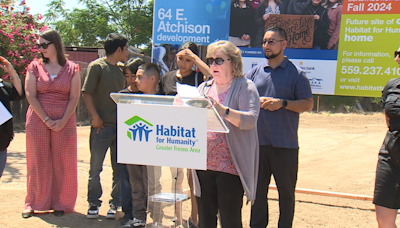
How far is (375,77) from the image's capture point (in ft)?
16.8

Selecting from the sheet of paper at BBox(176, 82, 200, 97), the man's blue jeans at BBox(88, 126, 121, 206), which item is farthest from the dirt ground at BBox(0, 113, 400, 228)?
the sheet of paper at BBox(176, 82, 200, 97)

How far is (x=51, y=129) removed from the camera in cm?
484

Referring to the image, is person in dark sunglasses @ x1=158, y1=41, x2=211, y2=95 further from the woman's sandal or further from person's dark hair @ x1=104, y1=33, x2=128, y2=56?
the woman's sandal

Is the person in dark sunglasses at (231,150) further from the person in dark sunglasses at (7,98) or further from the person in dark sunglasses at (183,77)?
the person in dark sunglasses at (7,98)

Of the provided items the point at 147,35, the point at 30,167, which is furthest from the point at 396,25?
the point at 147,35

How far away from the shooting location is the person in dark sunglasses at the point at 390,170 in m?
3.30

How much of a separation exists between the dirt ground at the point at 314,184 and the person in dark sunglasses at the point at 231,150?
1.81 m

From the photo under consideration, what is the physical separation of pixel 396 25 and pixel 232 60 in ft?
9.64

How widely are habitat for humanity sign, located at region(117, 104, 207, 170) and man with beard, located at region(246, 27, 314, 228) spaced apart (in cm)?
133

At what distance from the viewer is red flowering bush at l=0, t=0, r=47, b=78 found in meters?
11.3

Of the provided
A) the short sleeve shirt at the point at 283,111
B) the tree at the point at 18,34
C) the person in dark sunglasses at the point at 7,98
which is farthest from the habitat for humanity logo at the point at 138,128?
the tree at the point at 18,34

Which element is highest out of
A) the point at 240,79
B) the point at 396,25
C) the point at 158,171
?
the point at 396,25

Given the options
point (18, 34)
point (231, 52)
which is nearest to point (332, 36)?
point (231, 52)

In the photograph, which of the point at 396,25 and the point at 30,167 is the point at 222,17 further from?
the point at 30,167
